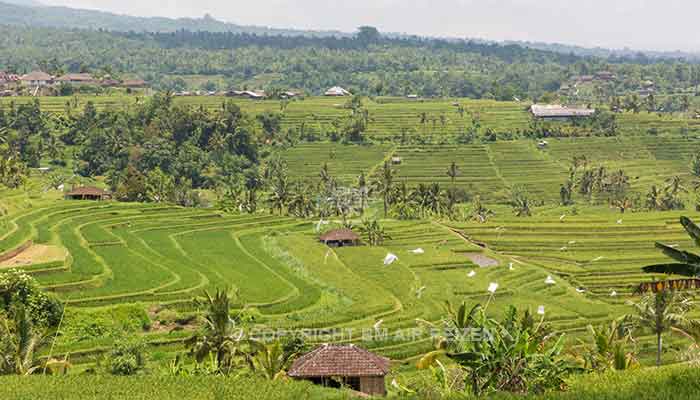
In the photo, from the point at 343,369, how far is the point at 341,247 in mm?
37856

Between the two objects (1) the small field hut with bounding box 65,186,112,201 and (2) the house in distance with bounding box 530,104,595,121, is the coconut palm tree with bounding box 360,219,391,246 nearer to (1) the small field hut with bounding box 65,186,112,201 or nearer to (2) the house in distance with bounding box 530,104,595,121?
(1) the small field hut with bounding box 65,186,112,201

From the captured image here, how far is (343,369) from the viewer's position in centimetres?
3316

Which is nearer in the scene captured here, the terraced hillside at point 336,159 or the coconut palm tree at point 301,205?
the coconut palm tree at point 301,205

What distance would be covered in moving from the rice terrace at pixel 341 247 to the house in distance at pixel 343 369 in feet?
0.25

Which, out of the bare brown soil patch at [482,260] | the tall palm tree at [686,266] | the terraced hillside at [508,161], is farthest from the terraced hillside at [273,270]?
the terraced hillside at [508,161]

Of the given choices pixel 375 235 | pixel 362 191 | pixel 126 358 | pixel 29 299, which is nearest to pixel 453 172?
pixel 362 191

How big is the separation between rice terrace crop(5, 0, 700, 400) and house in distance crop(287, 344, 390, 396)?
0.08 meters

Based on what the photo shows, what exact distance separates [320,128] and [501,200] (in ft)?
114

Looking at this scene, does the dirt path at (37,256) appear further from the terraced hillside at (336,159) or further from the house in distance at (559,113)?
the house in distance at (559,113)

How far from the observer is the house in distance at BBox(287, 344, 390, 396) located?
3297 centimetres

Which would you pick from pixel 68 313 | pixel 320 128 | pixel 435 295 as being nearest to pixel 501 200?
pixel 320 128

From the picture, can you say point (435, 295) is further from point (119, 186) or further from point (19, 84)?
point (19, 84)

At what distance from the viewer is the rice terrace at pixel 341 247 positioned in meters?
30.4

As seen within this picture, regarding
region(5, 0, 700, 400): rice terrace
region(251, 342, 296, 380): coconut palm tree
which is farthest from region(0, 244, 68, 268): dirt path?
region(251, 342, 296, 380): coconut palm tree
